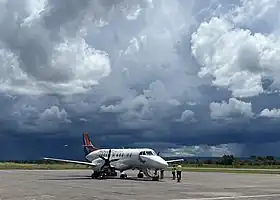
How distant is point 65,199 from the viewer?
28.4 meters

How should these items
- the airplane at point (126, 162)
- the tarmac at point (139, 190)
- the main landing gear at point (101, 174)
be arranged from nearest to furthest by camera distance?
the tarmac at point (139, 190), the airplane at point (126, 162), the main landing gear at point (101, 174)

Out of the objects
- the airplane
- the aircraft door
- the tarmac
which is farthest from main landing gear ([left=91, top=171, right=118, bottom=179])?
the tarmac

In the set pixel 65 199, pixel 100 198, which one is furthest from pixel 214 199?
pixel 65 199

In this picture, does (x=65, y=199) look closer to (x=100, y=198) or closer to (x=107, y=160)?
(x=100, y=198)

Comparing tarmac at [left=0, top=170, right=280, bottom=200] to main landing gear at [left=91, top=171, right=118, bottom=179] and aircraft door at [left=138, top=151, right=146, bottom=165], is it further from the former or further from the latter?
main landing gear at [left=91, top=171, right=118, bottom=179]

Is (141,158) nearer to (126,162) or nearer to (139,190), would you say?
(126,162)

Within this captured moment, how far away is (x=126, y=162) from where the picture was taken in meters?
58.7

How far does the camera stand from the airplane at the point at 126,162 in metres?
54.5

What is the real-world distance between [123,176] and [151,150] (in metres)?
4.88

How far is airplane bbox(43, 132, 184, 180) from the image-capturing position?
179ft

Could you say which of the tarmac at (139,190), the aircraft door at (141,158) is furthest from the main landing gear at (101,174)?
the tarmac at (139,190)

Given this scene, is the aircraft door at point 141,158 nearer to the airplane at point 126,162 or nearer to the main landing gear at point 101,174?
the airplane at point 126,162

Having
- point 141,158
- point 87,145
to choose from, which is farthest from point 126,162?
point 87,145

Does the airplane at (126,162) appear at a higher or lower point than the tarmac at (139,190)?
higher
